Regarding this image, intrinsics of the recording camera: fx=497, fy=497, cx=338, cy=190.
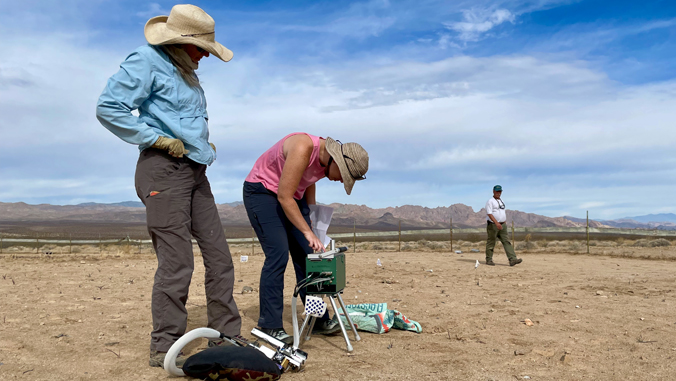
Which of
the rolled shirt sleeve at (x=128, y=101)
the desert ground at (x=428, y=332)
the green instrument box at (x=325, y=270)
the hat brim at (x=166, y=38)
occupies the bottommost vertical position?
the desert ground at (x=428, y=332)

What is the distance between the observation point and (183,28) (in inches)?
123

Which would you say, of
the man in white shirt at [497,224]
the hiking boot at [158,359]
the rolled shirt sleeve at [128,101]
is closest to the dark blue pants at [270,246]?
the hiking boot at [158,359]

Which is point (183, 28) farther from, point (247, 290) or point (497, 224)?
point (497, 224)

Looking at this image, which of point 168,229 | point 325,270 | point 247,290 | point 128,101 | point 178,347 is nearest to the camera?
point 178,347

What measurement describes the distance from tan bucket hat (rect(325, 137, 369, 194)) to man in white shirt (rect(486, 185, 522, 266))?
7641 mm

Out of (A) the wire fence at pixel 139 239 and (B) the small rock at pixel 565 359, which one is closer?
(B) the small rock at pixel 565 359

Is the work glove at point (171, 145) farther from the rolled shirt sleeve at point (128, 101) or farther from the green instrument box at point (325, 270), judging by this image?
the green instrument box at point (325, 270)

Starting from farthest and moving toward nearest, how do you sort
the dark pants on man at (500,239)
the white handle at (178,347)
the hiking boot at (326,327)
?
the dark pants on man at (500,239) → the hiking boot at (326,327) → the white handle at (178,347)

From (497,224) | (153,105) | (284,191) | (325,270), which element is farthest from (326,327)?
(497,224)

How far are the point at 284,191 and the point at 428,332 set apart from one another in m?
1.73

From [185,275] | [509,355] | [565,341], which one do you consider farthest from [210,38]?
[565,341]

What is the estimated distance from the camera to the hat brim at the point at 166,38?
3059mm

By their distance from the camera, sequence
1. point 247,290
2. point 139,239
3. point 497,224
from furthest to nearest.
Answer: point 139,239
point 497,224
point 247,290

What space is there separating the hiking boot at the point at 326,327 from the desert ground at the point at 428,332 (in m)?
0.12
